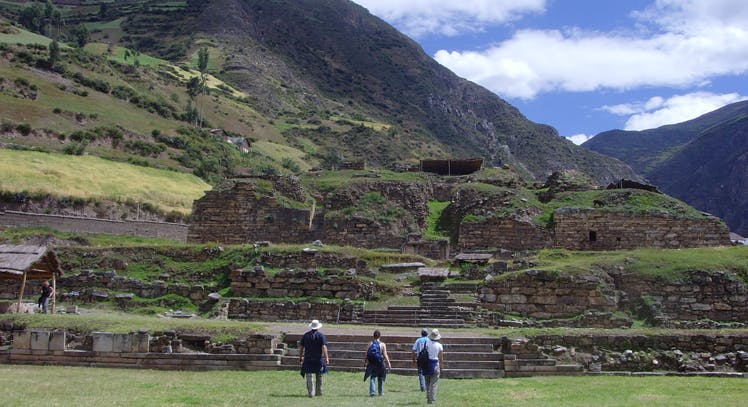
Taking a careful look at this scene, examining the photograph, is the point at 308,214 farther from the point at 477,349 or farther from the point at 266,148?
the point at 266,148

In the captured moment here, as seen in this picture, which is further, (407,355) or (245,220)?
(245,220)

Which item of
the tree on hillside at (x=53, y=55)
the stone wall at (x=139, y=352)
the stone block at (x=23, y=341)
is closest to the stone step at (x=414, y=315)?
the stone wall at (x=139, y=352)

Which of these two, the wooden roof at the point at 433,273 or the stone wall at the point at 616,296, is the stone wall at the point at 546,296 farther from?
the wooden roof at the point at 433,273

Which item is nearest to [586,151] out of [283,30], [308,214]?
[283,30]

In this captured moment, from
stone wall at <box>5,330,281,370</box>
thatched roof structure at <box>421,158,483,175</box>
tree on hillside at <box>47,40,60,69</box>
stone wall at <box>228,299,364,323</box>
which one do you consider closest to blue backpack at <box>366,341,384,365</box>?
stone wall at <box>5,330,281,370</box>

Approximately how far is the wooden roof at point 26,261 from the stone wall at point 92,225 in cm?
2000

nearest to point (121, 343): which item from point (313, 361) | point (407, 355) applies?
point (313, 361)

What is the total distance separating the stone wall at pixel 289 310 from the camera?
20.0m

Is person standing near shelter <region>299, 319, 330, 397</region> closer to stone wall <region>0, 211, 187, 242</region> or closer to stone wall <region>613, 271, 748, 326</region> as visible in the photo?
stone wall <region>613, 271, 748, 326</region>

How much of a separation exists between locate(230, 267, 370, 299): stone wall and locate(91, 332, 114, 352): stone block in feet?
25.6

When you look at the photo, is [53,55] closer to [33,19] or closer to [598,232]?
[33,19]

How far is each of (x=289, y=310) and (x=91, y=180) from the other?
34.0m

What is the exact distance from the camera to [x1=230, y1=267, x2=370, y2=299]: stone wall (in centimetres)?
2133

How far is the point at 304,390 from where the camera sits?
456 inches
